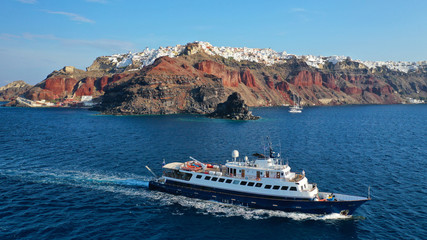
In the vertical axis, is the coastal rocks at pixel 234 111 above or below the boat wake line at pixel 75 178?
above

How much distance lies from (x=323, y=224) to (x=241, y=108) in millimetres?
110508

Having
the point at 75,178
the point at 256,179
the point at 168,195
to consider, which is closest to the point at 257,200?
the point at 256,179

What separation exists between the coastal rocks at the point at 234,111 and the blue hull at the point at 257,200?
9973 cm

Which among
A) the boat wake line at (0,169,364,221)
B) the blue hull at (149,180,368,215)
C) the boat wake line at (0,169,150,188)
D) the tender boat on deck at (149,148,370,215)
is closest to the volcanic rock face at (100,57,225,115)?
the boat wake line at (0,169,150,188)

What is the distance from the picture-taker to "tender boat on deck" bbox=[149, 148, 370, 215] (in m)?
34.7

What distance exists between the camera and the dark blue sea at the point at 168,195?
101 feet

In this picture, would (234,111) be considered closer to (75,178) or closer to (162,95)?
(162,95)

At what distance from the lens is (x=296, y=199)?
35031mm

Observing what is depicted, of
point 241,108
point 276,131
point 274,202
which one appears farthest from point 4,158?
point 241,108

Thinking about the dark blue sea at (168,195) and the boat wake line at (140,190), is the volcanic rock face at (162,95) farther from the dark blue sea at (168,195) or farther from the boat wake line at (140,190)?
the boat wake line at (140,190)

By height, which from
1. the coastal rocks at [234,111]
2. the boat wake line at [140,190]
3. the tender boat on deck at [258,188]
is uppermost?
the coastal rocks at [234,111]

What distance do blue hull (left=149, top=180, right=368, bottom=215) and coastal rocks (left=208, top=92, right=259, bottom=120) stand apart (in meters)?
99.7

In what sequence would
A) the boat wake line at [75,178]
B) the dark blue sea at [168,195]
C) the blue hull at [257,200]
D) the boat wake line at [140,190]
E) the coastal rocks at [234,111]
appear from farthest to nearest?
the coastal rocks at [234,111], the boat wake line at [75,178], the boat wake line at [140,190], the blue hull at [257,200], the dark blue sea at [168,195]

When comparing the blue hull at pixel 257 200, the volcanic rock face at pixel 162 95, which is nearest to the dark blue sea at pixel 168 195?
the blue hull at pixel 257 200
